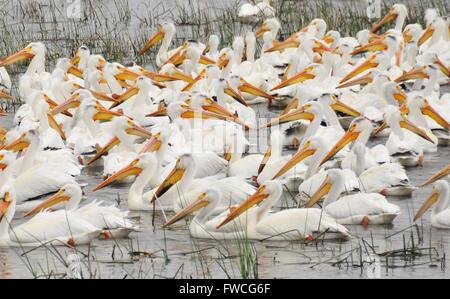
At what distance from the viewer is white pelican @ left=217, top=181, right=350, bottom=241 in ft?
28.6

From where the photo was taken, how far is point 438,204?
361 inches

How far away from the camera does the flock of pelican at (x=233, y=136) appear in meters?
9.04

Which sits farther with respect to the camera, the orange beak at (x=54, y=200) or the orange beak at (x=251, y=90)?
the orange beak at (x=251, y=90)

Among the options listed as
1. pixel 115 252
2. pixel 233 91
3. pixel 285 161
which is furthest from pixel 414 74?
pixel 115 252

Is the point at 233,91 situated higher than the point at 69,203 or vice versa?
the point at 233,91

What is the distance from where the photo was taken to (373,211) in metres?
9.18

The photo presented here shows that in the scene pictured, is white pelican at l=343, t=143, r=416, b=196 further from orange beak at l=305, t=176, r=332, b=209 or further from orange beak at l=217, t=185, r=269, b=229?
orange beak at l=217, t=185, r=269, b=229

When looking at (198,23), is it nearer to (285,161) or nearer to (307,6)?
(307,6)

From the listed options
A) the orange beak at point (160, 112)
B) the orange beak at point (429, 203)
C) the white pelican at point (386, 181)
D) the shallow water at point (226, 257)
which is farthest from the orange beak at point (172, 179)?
the orange beak at point (160, 112)

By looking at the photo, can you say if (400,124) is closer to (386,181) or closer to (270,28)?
(386,181)

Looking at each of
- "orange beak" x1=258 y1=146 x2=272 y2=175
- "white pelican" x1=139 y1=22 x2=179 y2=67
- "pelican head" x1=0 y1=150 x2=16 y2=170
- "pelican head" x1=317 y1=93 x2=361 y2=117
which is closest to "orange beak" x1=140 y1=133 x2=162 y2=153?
"orange beak" x1=258 y1=146 x2=272 y2=175

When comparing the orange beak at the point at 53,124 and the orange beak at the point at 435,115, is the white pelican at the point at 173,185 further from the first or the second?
the orange beak at the point at 435,115

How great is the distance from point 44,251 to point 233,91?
4.84 m

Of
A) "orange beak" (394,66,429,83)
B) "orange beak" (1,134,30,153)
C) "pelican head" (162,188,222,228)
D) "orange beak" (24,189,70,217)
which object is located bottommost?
"pelican head" (162,188,222,228)
